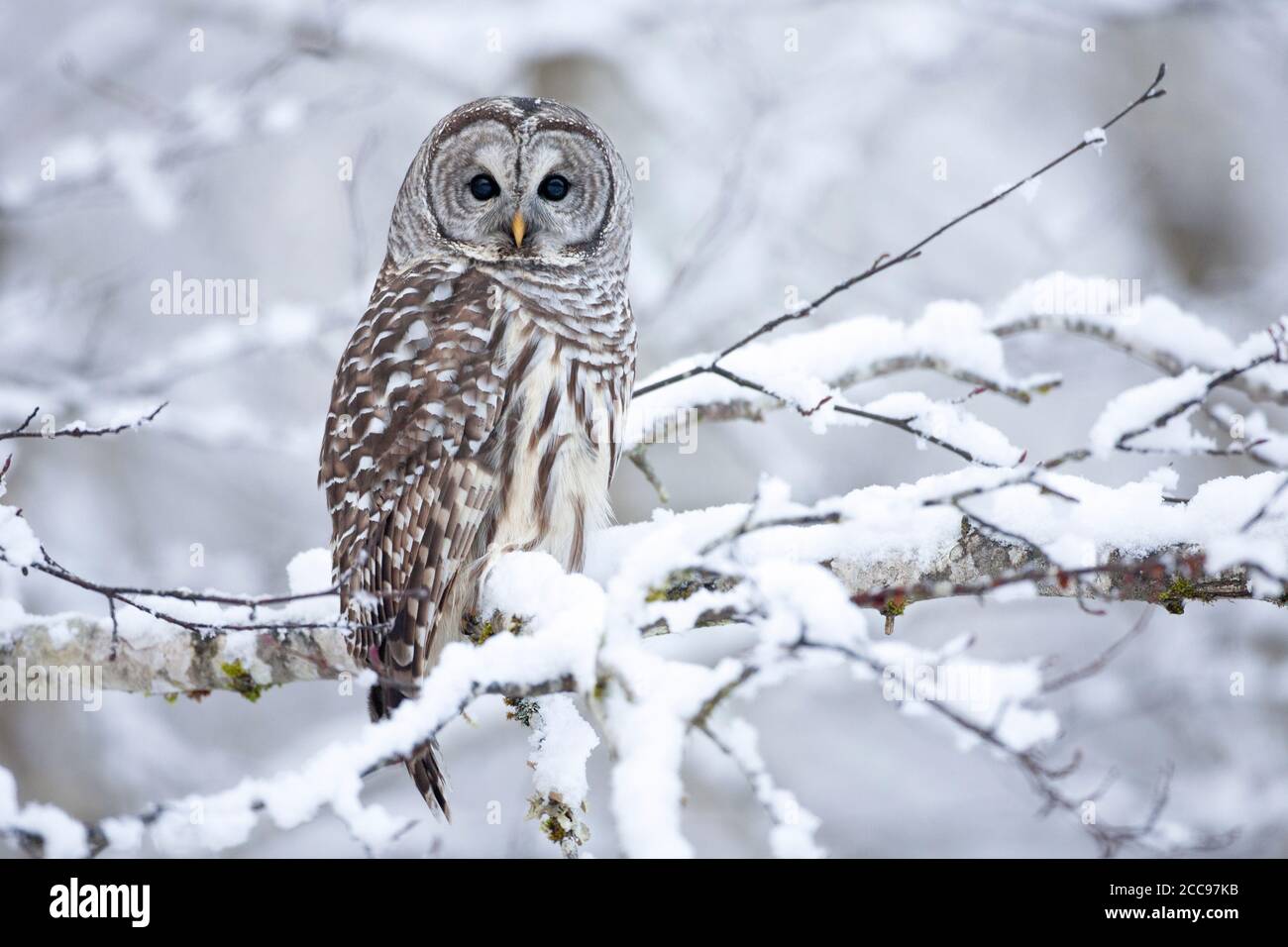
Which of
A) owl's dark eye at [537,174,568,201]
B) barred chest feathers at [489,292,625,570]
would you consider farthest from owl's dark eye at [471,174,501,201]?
barred chest feathers at [489,292,625,570]

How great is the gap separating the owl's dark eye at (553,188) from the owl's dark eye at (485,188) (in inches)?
6.5

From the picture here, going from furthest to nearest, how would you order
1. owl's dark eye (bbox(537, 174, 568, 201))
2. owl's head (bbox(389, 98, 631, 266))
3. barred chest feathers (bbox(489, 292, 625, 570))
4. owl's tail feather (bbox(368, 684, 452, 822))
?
owl's dark eye (bbox(537, 174, 568, 201)) < owl's head (bbox(389, 98, 631, 266)) < barred chest feathers (bbox(489, 292, 625, 570)) < owl's tail feather (bbox(368, 684, 452, 822))

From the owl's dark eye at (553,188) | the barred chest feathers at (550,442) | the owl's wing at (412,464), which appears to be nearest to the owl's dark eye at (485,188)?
the owl's dark eye at (553,188)

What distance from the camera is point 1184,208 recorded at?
8.55 m

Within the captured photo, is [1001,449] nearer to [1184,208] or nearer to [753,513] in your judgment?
[753,513]

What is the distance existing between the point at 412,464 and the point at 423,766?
0.93 m

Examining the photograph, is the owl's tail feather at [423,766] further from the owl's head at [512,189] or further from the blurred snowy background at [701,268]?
the blurred snowy background at [701,268]

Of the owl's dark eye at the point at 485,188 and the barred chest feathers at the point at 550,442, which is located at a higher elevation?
the owl's dark eye at the point at 485,188

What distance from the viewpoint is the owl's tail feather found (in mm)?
3393

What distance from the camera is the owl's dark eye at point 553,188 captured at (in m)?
4.15

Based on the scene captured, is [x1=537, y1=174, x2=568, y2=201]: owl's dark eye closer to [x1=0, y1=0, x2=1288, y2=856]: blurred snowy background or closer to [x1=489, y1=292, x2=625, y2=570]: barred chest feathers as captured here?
[x1=489, y1=292, x2=625, y2=570]: barred chest feathers

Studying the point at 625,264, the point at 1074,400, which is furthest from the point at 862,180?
the point at 625,264
